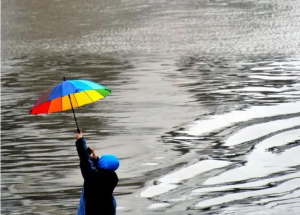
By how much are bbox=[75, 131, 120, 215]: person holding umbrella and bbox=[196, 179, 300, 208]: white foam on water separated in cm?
268

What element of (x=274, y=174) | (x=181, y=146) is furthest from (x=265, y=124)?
(x=274, y=174)

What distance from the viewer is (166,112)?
1369 centimetres

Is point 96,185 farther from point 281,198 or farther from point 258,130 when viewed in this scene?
point 258,130

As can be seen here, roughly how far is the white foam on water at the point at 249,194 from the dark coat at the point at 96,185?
2.68m

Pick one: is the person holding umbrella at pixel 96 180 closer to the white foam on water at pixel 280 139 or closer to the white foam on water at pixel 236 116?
the white foam on water at pixel 280 139

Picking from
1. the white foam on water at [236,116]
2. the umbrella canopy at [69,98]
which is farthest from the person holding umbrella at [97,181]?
the white foam on water at [236,116]

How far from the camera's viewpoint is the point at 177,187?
31.9ft

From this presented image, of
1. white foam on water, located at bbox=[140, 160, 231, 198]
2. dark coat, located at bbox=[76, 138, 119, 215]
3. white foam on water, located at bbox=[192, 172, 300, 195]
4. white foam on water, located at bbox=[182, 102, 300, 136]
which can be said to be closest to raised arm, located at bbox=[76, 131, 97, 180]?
dark coat, located at bbox=[76, 138, 119, 215]

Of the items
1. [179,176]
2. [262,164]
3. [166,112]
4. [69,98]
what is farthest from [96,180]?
[166,112]

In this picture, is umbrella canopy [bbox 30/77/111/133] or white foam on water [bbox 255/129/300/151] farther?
white foam on water [bbox 255/129/300/151]

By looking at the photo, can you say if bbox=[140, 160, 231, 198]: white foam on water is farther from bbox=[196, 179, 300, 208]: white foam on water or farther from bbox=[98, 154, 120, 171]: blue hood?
bbox=[98, 154, 120, 171]: blue hood

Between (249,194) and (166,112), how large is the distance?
180 inches

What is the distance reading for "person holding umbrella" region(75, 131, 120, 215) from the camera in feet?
21.0

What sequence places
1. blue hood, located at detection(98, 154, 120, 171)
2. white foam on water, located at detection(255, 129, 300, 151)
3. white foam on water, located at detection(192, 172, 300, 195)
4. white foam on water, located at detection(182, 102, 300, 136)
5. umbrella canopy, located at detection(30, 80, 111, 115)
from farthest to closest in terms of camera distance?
white foam on water, located at detection(182, 102, 300, 136)
white foam on water, located at detection(255, 129, 300, 151)
white foam on water, located at detection(192, 172, 300, 195)
umbrella canopy, located at detection(30, 80, 111, 115)
blue hood, located at detection(98, 154, 120, 171)
